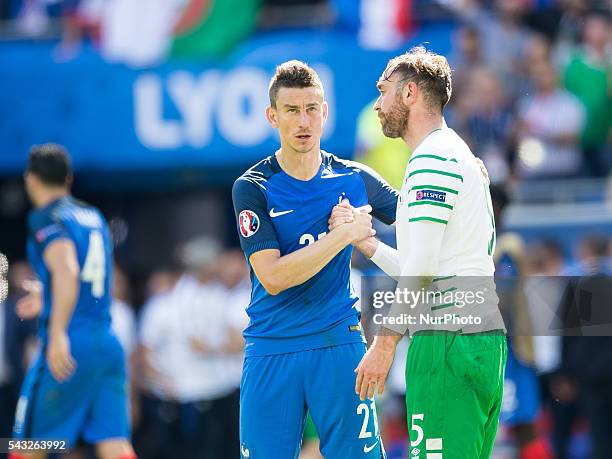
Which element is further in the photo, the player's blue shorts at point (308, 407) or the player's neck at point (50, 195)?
the player's neck at point (50, 195)

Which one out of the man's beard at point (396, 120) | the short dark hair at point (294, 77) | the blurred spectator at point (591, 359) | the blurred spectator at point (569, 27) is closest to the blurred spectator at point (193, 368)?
the blurred spectator at point (591, 359)

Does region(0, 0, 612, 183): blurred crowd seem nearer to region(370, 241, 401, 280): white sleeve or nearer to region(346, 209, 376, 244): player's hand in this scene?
region(370, 241, 401, 280): white sleeve

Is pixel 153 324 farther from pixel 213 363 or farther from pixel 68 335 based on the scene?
pixel 68 335

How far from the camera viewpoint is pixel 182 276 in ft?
46.7

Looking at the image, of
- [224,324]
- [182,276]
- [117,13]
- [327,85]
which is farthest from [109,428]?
[117,13]

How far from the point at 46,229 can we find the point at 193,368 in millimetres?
5049

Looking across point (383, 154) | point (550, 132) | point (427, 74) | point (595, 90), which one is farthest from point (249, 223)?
point (595, 90)

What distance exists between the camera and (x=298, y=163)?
22.0 feet

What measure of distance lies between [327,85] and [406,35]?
1.18 metres

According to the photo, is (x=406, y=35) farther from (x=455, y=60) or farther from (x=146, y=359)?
(x=146, y=359)

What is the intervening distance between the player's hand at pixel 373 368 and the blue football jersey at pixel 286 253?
19.7 inches

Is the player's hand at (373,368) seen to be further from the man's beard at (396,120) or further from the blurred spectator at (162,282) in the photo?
→ the blurred spectator at (162,282)

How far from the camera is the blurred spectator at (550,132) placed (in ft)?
43.4

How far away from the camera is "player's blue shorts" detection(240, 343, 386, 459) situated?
255 inches
